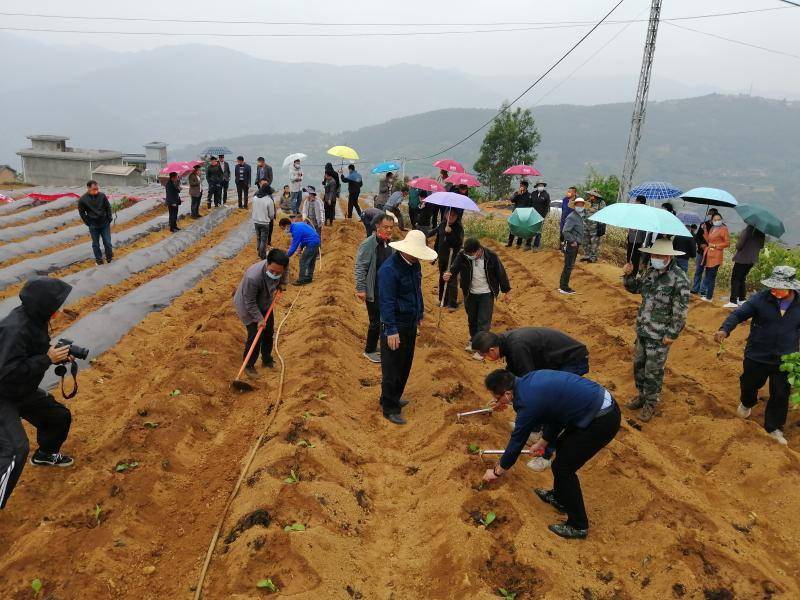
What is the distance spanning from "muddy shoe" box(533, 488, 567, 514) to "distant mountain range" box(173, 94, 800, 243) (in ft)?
391

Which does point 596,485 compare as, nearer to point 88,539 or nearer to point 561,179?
point 88,539

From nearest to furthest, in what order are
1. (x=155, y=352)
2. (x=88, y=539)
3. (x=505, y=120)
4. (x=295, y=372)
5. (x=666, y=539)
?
1. (x=88, y=539)
2. (x=666, y=539)
3. (x=295, y=372)
4. (x=155, y=352)
5. (x=505, y=120)

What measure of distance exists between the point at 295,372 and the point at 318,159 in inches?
6841

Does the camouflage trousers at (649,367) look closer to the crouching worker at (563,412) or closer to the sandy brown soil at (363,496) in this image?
the sandy brown soil at (363,496)

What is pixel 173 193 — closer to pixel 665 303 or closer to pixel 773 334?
pixel 665 303

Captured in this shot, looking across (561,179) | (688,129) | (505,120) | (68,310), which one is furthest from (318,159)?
(68,310)

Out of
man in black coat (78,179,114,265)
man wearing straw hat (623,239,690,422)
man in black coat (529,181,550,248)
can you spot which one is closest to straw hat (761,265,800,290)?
man wearing straw hat (623,239,690,422)

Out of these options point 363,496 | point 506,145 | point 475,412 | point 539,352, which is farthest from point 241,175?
point 506,145

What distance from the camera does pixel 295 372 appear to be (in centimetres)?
702

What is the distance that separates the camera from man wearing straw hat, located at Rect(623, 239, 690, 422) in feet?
19.7

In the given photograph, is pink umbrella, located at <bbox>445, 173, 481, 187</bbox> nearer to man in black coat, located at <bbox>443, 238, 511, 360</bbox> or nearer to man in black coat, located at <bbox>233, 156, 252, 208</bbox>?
man in black coat, located at <bbox>443, 238, 511, 360</bbox>

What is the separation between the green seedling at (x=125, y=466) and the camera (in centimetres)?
487

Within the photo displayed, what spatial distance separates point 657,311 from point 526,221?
8.38m

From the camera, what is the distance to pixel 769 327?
232 inches
